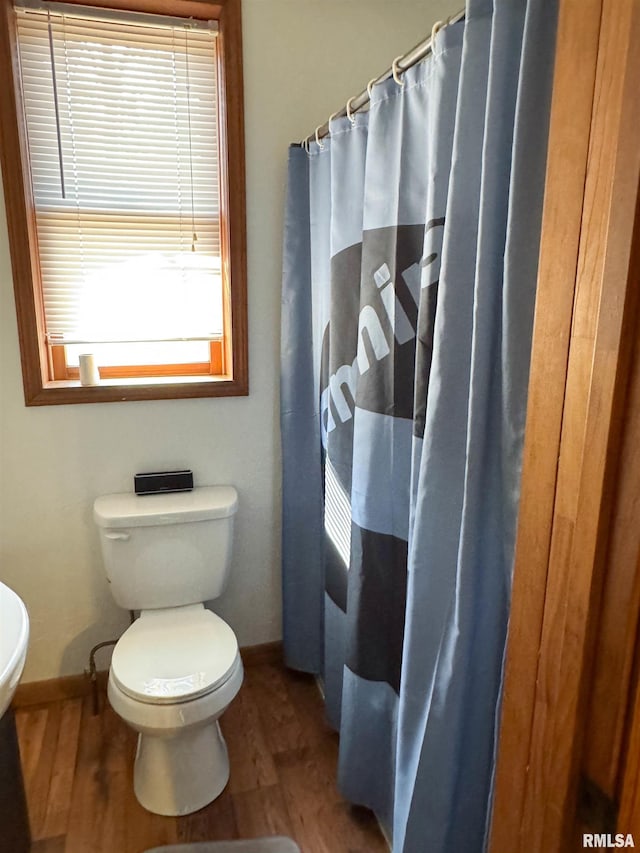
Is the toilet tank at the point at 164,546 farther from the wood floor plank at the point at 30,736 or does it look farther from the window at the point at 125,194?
the wood floor plank at the point at 30,736

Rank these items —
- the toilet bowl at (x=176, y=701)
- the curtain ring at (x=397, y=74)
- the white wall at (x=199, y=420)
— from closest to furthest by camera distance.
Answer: the curtain ring at (x=397, y=74) → the toilet bowl at (x=176, y=701) → the white wall at (x=199, y=420)

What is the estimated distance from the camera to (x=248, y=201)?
192 cm

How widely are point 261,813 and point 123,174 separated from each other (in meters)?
1.99

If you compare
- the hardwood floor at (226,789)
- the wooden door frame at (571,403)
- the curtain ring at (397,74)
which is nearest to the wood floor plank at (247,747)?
the hardwood floor at (226,789)

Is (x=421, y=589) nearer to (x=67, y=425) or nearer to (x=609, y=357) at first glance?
(x=609, y=357)

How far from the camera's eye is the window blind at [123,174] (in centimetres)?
174

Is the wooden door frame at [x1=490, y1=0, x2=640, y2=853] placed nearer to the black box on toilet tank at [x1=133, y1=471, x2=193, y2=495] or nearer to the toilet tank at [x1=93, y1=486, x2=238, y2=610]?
the toilet tank at [x1=93, y1=486, x2=238, y2=610]

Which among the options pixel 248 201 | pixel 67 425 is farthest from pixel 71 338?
pixel 248 201

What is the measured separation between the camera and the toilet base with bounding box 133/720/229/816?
5.36 feet

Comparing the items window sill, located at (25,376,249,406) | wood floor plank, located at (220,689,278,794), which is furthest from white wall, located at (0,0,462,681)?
wood floor plank, located at (220,689,278,794)

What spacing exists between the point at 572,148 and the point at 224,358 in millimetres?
1677

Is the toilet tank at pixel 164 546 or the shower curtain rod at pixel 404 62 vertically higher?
the shower curtain rod at pixel 404 62

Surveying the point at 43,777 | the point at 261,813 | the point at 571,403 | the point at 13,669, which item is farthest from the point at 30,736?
the point at 571,403

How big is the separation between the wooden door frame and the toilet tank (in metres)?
1.38
